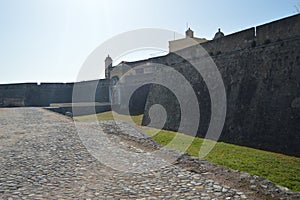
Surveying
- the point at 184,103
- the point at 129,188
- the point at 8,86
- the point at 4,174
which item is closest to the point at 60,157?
the point at 4,174

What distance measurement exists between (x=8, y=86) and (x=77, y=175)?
2946 cm

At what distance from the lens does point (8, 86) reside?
97.5 ft

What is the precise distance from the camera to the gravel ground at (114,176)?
150 inches

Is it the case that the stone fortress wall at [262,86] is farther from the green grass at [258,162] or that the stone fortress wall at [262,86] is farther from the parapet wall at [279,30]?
the green grass at [258,162]

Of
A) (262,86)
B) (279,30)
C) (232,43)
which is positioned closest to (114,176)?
(262,86)

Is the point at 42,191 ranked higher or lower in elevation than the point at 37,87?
lower

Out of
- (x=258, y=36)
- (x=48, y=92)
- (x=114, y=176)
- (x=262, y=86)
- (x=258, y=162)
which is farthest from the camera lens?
(x=48, y=92)

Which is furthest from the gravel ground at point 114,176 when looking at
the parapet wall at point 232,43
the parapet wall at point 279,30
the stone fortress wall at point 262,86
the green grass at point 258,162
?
the parapet wall at point 232,43

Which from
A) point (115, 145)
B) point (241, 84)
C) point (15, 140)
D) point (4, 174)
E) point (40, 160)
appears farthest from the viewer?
point (241, 84)

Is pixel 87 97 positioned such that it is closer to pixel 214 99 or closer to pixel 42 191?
pixel 214 99

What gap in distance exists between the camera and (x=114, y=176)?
4742 millimetres

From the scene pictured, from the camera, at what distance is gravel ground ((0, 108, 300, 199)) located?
3814 millimetres

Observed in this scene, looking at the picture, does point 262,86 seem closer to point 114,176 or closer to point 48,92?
point 114,176

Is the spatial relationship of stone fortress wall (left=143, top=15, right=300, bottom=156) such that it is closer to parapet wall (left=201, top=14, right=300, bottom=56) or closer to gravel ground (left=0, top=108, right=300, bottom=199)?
parapet wall (left=201, top=14, right=300, bottom=56)
